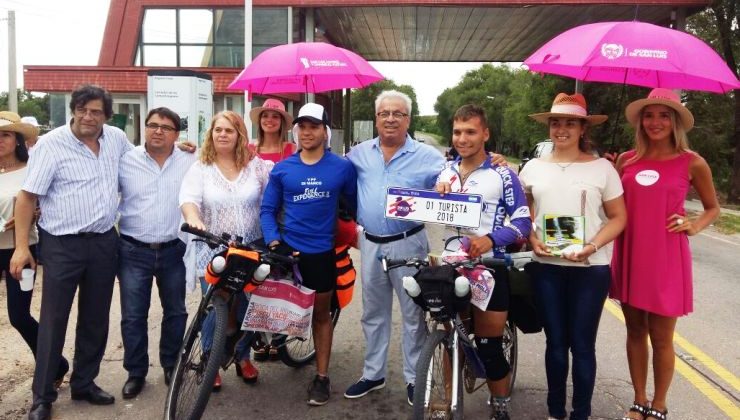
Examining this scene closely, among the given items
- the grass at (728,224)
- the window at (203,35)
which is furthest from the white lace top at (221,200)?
the window at (203,35)

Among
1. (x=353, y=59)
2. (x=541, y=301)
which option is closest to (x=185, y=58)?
(x=353, y=59)

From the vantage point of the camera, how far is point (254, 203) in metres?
3.87

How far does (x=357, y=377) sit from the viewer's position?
4.40 meters

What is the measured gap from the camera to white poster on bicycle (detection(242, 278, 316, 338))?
3609 mm

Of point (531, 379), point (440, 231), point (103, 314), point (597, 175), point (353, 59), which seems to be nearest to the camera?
point (597, 175)

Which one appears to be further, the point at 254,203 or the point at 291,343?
the point at 291,343

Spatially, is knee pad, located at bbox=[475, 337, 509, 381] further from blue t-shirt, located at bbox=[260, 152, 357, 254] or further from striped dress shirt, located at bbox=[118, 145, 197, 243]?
striped dress shirt, located at bbox=[118, 145, 197, 243]

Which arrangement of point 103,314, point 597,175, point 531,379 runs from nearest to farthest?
point 597,175
point 103,314
point 531,379

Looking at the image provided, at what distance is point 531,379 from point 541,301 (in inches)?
46.4

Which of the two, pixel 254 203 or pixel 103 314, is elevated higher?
→ pixel 254 203

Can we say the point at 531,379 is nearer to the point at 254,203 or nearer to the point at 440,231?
the point at 440,231

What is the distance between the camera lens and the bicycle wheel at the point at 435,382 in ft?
9.76

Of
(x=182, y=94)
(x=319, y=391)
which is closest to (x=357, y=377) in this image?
(x=319, y=391)

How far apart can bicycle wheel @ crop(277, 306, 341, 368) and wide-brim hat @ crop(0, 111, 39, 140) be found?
7.28 feet
